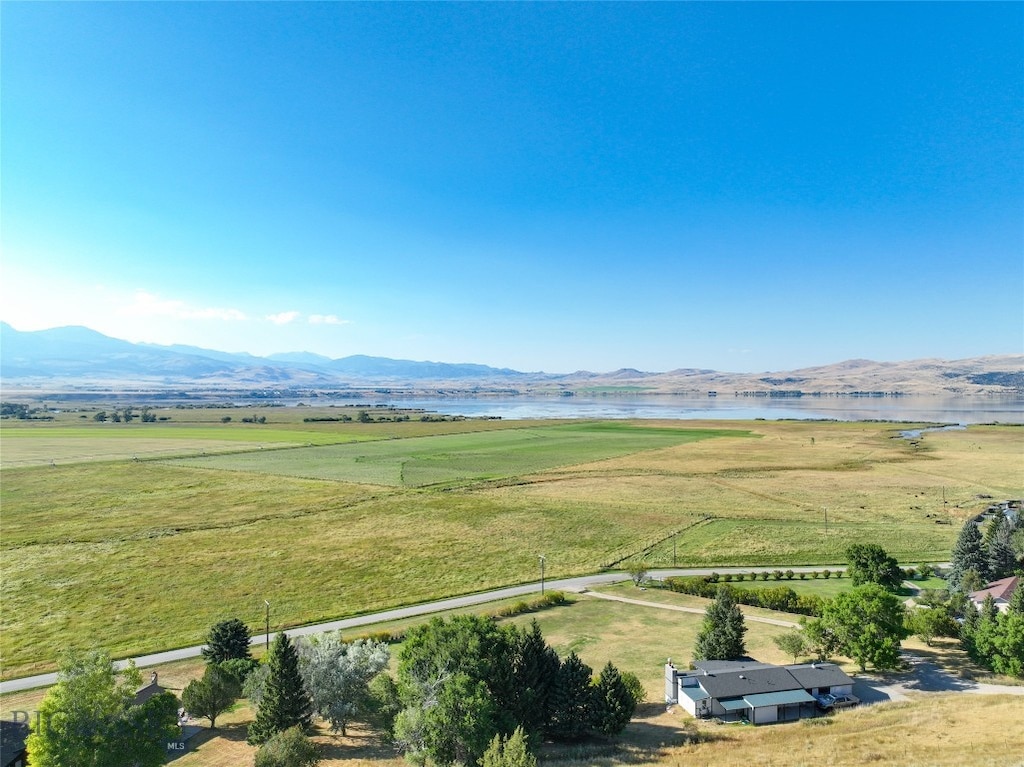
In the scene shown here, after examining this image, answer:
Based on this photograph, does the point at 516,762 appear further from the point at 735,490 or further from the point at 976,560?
the point at 735,490

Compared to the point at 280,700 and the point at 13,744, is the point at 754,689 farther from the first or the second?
the point at 13,744

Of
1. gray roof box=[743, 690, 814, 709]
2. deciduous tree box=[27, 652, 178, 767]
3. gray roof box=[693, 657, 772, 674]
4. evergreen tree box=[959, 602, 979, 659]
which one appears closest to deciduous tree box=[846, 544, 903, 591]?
evergreen tree box=[959, 602, 979, 659]

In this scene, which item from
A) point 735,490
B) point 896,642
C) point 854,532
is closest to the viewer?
point 896,642

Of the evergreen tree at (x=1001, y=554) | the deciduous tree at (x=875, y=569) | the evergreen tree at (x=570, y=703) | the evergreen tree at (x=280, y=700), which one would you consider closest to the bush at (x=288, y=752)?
the evergreen tree at (x=280, y=700)

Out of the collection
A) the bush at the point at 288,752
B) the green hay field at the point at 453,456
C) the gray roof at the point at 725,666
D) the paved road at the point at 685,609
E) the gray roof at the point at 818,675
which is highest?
the bush at the point at 288,752

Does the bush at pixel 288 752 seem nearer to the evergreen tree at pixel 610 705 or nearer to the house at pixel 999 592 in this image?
the evergreen tree at pixel 610 705

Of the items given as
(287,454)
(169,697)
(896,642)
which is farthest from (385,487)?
(896,642)
